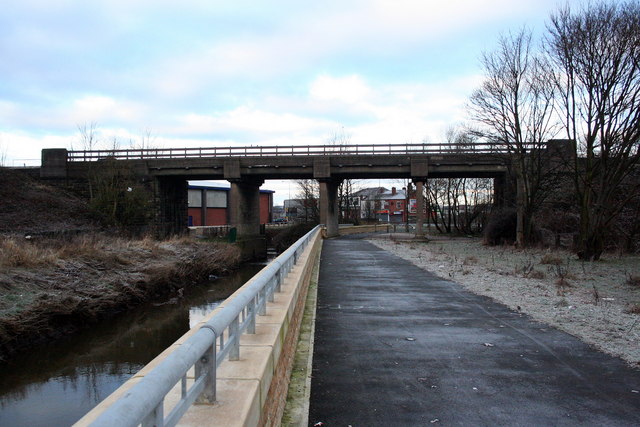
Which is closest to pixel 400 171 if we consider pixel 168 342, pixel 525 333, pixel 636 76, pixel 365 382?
pixel 636 76

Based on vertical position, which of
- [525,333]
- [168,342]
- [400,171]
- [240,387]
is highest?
[400,171]

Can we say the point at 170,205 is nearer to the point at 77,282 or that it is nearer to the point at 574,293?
the point at 77,282

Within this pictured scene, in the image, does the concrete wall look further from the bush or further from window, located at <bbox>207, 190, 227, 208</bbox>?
window, located at <bbox>207, 190, 227, 208</bbox>

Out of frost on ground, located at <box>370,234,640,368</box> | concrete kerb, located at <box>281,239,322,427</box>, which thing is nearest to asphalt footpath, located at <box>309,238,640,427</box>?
concrete kerb, located at <box>281,239,322,427</box>

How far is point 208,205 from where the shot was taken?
69.9m

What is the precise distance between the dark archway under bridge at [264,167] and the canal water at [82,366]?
2490 cm

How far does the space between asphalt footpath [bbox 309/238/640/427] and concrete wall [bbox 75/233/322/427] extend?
0.68m

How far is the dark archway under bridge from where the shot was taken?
39.3 meters

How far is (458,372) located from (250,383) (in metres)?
3.79

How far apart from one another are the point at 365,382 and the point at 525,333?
3715 mm

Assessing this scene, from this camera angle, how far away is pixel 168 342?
43.4ft

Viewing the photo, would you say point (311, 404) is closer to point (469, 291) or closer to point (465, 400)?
point (465, 400)

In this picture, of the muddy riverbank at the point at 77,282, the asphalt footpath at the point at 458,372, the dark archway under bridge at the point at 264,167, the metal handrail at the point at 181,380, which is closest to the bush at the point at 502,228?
the dark archway under bridge at the point at 264,167

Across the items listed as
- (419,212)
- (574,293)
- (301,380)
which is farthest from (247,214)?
(301,380)
